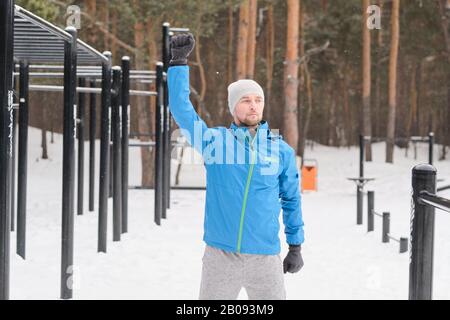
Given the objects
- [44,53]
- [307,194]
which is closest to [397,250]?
[44,53]

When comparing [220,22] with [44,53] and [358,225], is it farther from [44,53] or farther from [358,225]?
[44,53]

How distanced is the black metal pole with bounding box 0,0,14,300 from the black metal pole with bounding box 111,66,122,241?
3.95 metres

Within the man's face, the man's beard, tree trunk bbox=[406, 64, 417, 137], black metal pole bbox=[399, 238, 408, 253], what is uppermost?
tree trunk bbox=[406, 64, 417, 137]

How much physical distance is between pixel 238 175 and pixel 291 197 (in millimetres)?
319

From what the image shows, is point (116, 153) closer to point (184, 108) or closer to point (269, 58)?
point (184, 108)

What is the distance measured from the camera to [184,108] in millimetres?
2996

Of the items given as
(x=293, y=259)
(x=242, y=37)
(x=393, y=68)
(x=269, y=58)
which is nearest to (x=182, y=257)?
(x=293, y=259)

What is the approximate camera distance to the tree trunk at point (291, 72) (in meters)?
17.1

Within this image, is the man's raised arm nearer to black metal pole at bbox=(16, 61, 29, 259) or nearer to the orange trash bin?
black metal pole at bbox=(16, 61, 29, 259)

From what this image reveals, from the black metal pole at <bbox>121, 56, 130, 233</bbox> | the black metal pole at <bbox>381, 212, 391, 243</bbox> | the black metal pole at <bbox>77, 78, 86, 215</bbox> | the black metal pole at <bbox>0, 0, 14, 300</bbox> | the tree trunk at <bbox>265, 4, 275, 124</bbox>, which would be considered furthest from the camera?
the tree trunk at <bbox>265, 4, 275, 124</bbox>

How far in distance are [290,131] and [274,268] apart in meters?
14.8

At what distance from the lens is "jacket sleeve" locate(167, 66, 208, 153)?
300 cm

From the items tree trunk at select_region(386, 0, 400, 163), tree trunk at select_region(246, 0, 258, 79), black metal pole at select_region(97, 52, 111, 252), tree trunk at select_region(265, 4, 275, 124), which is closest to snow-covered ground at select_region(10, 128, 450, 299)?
black metal pole at select_region(97, 52, 111, 252)
